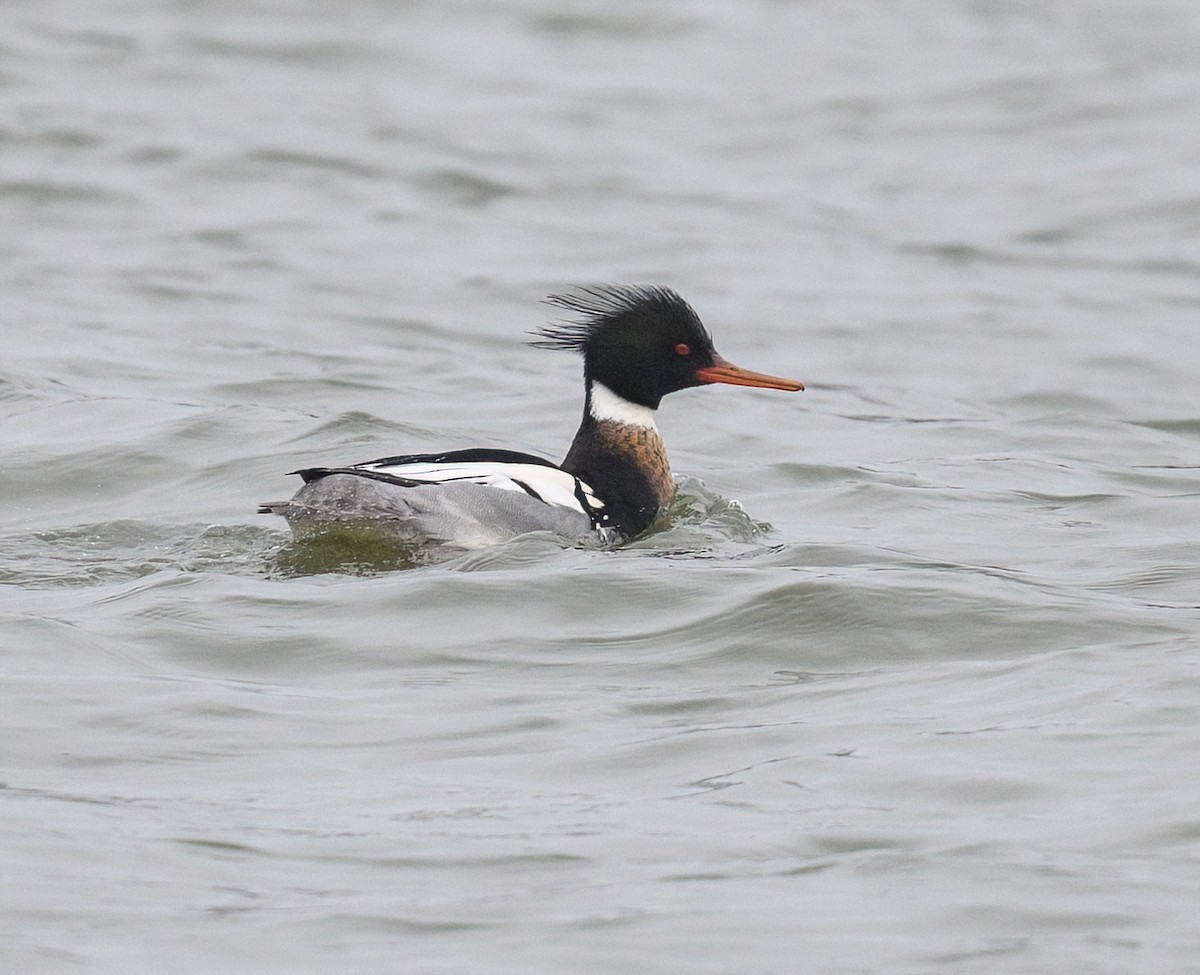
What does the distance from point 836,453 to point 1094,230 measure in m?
7.68

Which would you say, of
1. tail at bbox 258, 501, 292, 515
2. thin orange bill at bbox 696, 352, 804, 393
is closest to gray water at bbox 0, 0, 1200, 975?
tail at bbox 258, 501, 292, 515

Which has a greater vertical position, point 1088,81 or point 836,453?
point 1088,81

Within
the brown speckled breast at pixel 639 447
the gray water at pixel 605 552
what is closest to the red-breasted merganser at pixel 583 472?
the brown speckled breast at pixel 639 447

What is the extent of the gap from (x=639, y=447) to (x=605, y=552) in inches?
33.0

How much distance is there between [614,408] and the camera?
8.65 meters

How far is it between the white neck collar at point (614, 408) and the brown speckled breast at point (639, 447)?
0.07ft

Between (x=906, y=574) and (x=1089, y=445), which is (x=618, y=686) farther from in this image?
(x=1089, y=445)

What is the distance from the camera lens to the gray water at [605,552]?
463cm

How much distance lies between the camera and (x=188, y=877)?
4656mm

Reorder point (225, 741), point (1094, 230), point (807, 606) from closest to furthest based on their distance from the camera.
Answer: point (225, 741) < point (807, 606) < point (1094, 230)

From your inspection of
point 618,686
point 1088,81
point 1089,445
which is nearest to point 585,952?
point 618,686

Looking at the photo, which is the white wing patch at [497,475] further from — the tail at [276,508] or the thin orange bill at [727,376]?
the thin orange bill at [727,376]

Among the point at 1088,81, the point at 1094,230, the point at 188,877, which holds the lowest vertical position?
the point at 188,877

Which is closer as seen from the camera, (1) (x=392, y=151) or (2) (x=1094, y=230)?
(2) (x=1094, y=230)
